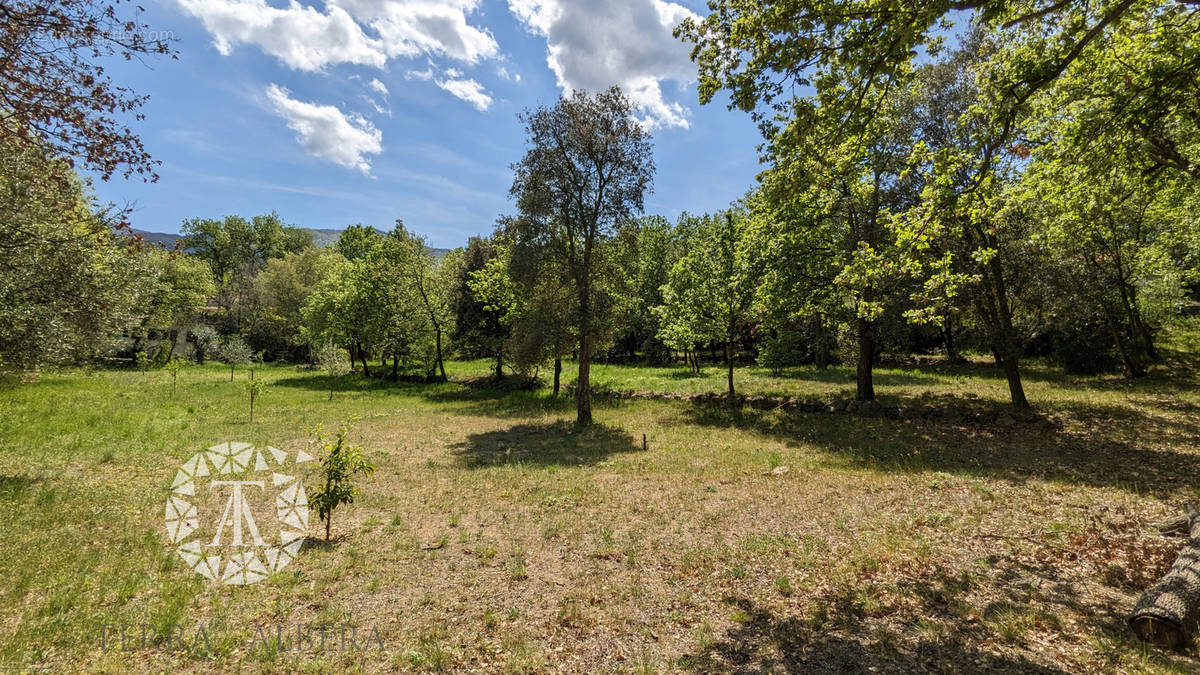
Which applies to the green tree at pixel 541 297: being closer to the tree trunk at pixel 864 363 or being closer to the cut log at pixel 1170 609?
the tree trunk at pixel 864 363

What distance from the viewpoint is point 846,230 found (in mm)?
20391

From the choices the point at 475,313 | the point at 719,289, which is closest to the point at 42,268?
the point at 475,313

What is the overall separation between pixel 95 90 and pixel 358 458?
7.16 m

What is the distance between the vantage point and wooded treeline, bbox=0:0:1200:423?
8.18m

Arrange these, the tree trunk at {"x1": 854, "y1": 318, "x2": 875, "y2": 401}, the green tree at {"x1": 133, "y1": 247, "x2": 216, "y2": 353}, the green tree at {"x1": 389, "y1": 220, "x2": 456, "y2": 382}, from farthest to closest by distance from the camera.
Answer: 1. the green tree at {"x1": 133, "y1": 247, "x2": 216, "y2": 353}
2. the green tree at {"x1": 389, "y1": 220, "x2": 456, "y2": 382}
3. the tree trunk at {"x1": 854, "y1": 318, "x2": 875, "y2": 401}

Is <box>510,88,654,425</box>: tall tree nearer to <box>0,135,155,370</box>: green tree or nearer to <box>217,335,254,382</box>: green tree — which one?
<box>0,135,155,370</box>: green tree

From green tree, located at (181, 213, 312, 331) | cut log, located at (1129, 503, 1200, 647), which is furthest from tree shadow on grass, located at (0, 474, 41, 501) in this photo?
green tree, located at (181, 213, 312, 331)

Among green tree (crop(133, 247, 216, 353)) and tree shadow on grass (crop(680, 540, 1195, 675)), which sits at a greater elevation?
green tree (crop(133, 247, 216, 353))

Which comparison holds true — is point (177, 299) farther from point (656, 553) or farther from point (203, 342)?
point (656, 553)

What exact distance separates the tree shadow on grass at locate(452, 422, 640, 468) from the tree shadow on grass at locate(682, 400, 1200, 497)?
5.78m

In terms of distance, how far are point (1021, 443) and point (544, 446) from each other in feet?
55.2

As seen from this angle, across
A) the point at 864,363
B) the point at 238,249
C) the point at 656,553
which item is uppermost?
the point at 238,249

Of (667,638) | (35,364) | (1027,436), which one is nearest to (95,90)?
(35,364)

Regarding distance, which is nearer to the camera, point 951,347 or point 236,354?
point 951,347
